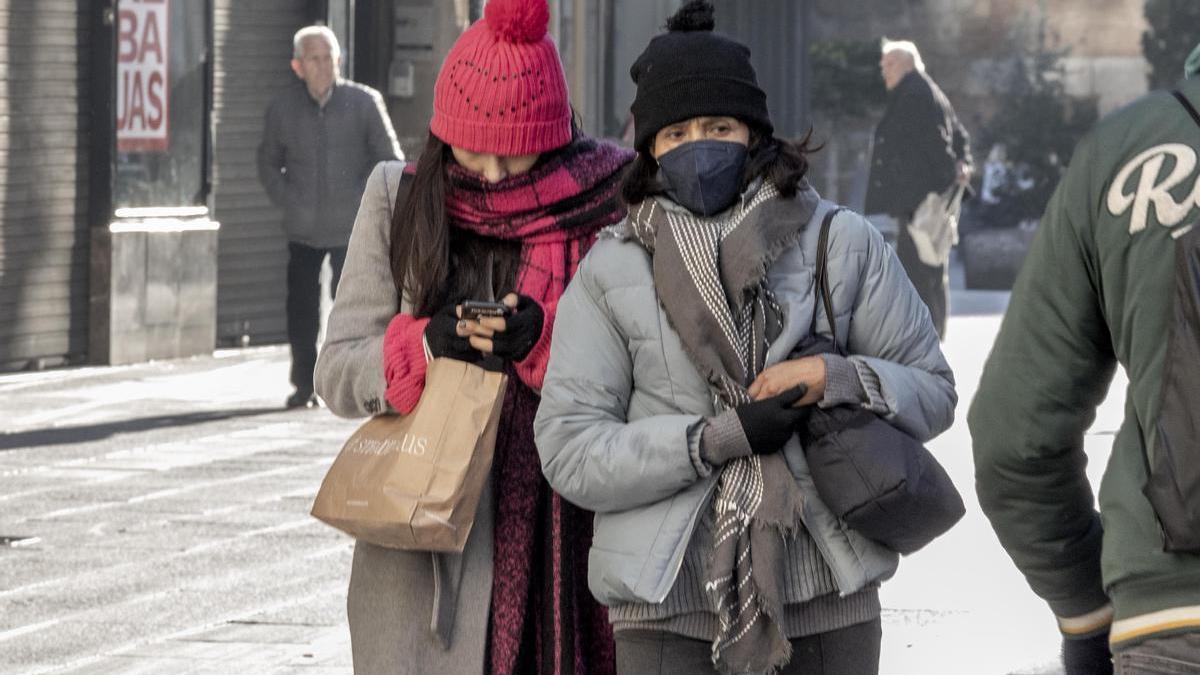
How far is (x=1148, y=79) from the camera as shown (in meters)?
35.0

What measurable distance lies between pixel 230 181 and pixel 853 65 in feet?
61.9

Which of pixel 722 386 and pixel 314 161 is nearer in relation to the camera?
pixel 722 386

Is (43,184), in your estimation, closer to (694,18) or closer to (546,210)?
(546,210)

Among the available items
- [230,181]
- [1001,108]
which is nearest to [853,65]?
[1001,108]

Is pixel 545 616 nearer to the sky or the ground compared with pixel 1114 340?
nearer to the ground

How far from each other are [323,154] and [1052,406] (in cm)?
1001

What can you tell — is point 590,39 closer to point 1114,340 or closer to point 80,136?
point 80,136

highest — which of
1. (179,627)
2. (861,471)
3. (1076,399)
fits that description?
(1076,399)

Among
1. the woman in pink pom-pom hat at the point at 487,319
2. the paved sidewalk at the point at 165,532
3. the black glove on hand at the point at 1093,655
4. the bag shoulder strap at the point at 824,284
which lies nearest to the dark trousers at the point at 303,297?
the paved sidewalk at the point at 165,532

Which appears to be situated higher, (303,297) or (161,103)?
(161,103)

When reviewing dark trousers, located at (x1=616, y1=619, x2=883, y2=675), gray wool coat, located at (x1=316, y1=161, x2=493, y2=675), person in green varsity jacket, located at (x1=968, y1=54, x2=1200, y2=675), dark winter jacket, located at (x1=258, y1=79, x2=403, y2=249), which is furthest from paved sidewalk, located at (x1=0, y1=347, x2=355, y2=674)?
person in green varsity jacket, located at (x1=968, y1=54, x2=1200, y2=675)

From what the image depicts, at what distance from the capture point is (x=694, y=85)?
3.83 metres

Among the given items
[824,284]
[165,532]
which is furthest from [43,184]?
[824,284]

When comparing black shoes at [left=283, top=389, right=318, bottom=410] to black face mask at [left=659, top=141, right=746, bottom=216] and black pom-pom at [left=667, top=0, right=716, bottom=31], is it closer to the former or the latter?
black pom-pom at [left=667, top=0, right=716, bottom=31]
